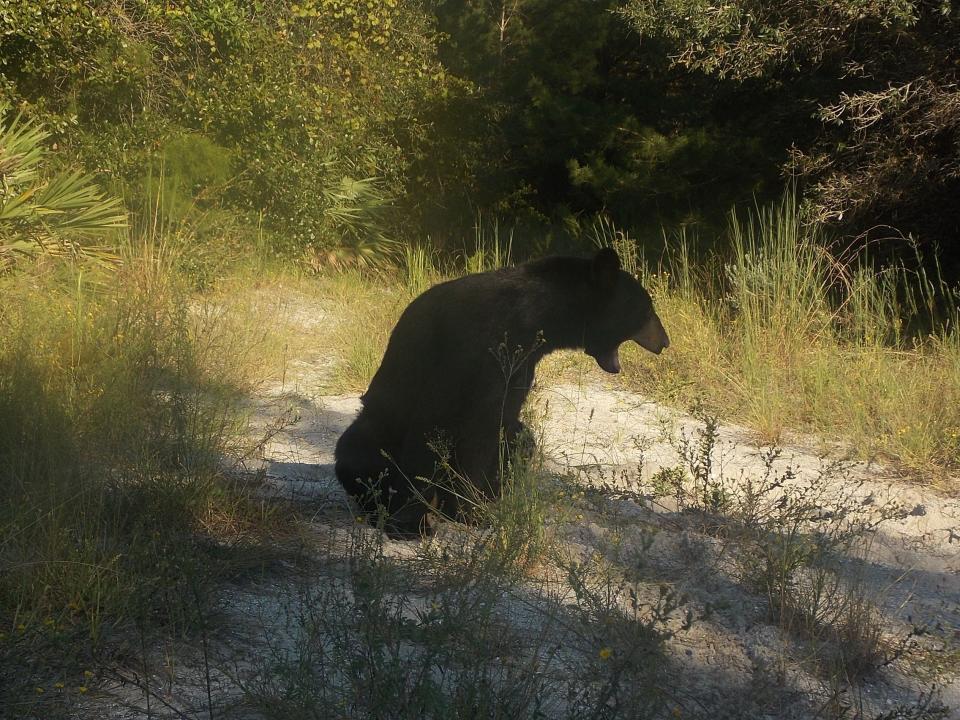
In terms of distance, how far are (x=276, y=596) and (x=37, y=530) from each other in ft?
3.20

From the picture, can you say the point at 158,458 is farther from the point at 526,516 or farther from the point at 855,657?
the point at 855,657

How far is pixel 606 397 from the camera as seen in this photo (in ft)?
27.1

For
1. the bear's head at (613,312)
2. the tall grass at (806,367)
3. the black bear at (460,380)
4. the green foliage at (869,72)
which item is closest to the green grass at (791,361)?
the tall grass at (806,367)

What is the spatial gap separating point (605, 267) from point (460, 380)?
106 centimetres

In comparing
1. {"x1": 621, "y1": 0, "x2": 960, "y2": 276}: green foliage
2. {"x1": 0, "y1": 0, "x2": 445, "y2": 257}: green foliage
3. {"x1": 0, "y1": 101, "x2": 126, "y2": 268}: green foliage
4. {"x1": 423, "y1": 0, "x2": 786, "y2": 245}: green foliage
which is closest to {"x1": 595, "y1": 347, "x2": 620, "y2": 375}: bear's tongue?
{"x1": 621, "y1": 0, "x2": 960, "y2": 276}: green foliage

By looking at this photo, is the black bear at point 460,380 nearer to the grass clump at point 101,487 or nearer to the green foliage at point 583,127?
the grass clump at point 101,487

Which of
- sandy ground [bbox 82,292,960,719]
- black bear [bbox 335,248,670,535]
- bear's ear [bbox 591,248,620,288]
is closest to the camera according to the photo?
sandy ground [bbox 82,292,960,719]

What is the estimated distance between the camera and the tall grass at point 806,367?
6.88 metres

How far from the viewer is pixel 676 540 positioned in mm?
5227

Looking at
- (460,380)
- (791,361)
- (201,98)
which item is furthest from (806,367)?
(201,98)

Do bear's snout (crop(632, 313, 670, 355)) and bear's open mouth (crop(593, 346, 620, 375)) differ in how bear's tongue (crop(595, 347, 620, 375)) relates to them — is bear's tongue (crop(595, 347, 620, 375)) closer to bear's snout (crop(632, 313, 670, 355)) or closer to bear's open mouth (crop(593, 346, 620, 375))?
bear's open mouth (crop(593, 346, 620, 375))

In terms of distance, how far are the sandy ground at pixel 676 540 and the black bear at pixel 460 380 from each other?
282 mm

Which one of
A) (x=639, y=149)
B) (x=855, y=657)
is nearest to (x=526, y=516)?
(x=855, y=657)

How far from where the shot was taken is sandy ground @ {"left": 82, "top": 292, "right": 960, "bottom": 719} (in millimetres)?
3828
